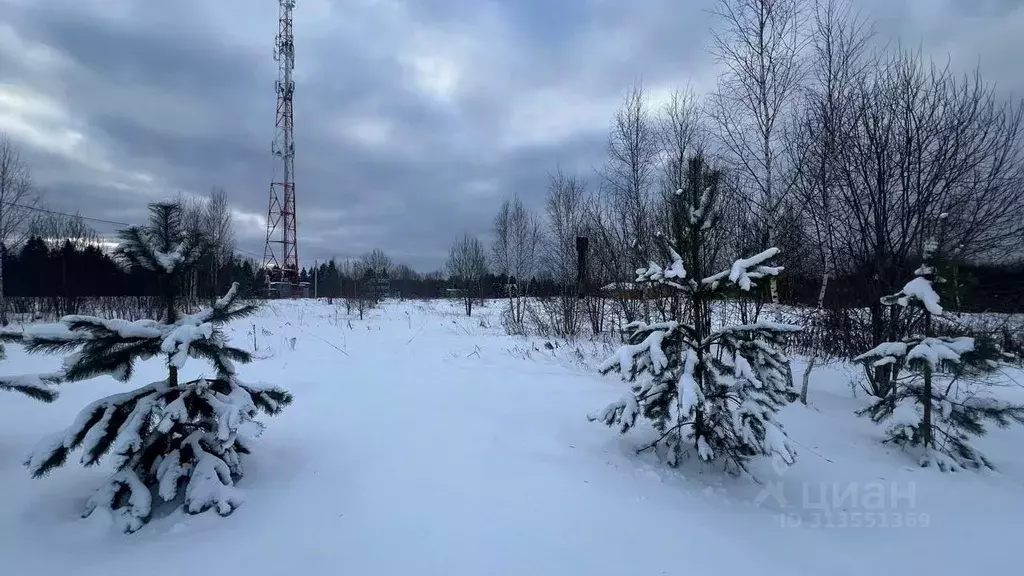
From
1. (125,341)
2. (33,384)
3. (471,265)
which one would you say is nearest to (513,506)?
(125,341)

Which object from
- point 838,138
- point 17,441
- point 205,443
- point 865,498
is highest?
point 838,138

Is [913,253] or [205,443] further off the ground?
[913,253]

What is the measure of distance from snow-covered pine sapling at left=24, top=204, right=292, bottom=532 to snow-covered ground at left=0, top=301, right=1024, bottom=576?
0.20 m

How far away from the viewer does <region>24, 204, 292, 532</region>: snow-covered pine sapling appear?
2311 mm

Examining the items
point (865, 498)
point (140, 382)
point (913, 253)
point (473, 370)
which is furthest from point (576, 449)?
point (140, 382)

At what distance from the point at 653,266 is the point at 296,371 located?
5455 mm

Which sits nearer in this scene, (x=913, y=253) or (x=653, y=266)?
(x=653, y=266)

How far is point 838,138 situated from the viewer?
5.85 m

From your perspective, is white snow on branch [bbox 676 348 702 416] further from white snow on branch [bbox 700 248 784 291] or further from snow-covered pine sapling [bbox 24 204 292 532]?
snow-covered pine sapling [bbox 24 204 292 532]

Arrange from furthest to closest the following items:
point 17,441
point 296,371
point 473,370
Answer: point 473,370 → point 296,371 → point 17,441

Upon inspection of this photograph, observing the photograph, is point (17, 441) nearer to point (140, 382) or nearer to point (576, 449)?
point (140, 382)

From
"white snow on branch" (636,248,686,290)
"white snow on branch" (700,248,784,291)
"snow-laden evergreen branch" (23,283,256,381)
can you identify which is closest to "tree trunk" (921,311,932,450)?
"white snow on branch" (700,248,784,291)

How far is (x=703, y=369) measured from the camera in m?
3.23

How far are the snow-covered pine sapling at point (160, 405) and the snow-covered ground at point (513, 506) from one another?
0.20 meters
